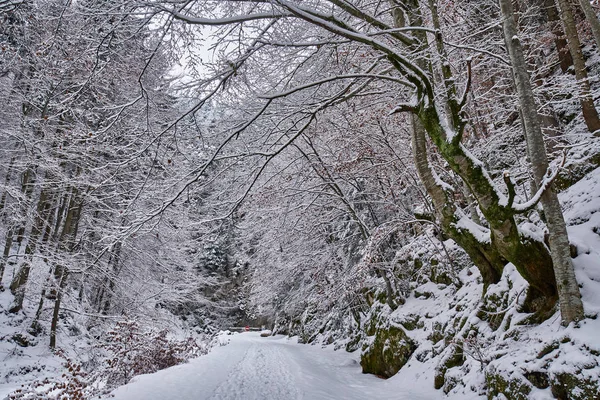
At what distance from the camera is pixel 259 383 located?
6.74 m

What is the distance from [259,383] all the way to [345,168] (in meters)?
5.06

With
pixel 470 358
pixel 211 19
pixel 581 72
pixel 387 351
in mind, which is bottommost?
pixel 387 351

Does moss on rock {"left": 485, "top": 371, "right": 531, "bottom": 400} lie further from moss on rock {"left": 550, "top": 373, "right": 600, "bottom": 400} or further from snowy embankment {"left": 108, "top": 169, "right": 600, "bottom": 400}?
moss on rock {"left": 550, "top": 373, "right": 600, "bottom": 400}

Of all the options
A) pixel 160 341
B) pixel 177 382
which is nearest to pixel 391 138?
pixel 177 382

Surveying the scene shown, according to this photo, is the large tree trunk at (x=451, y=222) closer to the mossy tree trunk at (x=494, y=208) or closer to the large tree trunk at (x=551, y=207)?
the mossy tree trunk at (x=494, y=208)

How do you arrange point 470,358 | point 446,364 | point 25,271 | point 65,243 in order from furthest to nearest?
point 25,271 < point 65,243 < point 446,364 < point 470,358

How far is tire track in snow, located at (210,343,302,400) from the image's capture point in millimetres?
5660

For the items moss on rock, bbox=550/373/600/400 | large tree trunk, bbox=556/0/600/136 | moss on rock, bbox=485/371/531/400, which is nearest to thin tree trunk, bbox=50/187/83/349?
moss on rock, bbox=485/371/531/400

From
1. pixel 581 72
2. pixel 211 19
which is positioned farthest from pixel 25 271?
pixel 581 72

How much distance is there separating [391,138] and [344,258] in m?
5.09

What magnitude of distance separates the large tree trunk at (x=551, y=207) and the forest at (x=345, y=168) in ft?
0.06

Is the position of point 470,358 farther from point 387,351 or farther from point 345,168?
point 345,168

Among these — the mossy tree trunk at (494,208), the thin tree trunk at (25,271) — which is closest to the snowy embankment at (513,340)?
the mossy tree trunk at (494,208)

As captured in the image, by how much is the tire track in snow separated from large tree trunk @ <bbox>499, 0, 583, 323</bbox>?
414 cm
